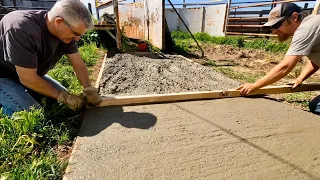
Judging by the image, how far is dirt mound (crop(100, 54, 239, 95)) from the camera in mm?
3096

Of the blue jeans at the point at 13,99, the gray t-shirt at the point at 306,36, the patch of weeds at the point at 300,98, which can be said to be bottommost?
the patch of weeds at the point at 300,98

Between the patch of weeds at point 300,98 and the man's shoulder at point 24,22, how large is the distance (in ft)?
10.2

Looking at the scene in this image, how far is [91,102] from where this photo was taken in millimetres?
2168

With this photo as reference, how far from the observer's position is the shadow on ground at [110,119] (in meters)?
1.88

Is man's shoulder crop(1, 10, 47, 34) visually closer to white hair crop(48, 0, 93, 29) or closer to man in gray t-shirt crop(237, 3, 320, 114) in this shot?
white hair crop(48, 0, 93, 29)

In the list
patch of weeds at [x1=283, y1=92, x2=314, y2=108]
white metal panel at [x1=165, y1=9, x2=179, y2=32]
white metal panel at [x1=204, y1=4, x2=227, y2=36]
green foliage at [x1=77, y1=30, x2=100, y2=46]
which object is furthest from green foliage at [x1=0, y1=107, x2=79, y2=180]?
white metal panel at [x1=165, y1=9, x2=179, y2=32]

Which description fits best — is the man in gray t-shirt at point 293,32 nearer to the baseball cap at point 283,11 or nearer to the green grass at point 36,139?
the baseball cap at point 283,11

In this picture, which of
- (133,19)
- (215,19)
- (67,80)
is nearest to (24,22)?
(67,80)

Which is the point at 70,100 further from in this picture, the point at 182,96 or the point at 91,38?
the point at 91,38

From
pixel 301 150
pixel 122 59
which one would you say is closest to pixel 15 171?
pixel 301 150

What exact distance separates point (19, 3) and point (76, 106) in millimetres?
9091

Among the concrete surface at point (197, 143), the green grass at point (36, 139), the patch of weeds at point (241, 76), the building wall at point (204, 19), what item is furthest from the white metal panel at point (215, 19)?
the green grass at point (36, 139)

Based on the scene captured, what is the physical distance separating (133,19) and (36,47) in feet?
18.7

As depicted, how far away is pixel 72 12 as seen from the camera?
5.49 ft
